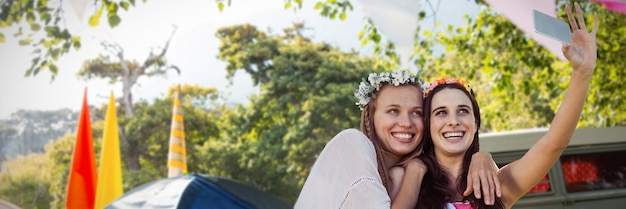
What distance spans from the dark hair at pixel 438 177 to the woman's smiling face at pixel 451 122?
23 mm

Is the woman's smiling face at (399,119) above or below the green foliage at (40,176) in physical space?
above

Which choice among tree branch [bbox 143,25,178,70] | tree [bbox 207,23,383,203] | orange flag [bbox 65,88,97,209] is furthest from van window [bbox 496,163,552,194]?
tree branch [bbox 143,25,178,70]

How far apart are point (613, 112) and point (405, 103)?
22.3 ft

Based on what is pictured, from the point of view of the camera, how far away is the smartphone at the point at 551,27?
138cm

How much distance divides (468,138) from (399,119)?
0.56ft

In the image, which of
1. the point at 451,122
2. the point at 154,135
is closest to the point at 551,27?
the point at 451,122

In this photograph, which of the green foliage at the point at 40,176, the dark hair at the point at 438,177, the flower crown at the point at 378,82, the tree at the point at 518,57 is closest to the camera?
the dark hair at the point at 438,177

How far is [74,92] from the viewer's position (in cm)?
1239

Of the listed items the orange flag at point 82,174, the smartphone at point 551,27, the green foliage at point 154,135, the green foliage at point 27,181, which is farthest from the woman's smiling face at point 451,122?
the green foliage at point 154,135

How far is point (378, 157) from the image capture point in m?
1.64

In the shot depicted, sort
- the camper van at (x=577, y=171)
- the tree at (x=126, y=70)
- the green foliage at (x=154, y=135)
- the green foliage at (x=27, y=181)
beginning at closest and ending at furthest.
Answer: the camper van at (x=577, y=171), the green foliage at (x=27, y=181), the green foliage at (x=154, y=135), the tree at (x=126, y=70)

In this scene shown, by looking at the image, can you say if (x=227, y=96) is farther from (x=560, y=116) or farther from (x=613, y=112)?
(x=560, y=116)

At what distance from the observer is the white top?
1.50 meters

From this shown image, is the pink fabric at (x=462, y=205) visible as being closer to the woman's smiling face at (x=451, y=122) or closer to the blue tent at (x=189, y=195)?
the woman's smiling face at (x=451, y=122)
